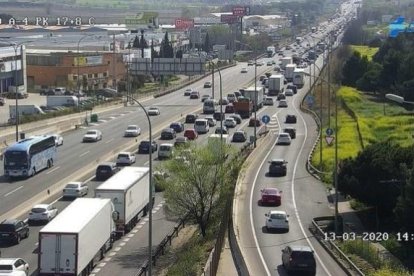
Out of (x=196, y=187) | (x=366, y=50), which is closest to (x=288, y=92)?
(x=366, y=50)

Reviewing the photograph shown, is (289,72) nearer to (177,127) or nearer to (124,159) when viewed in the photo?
(177,127)

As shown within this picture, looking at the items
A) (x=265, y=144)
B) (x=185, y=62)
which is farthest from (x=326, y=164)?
(x=185, y=62)

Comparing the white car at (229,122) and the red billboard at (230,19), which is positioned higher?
the red billboard at (230,19)

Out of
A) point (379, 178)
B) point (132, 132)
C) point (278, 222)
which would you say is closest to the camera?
point (278, 222)

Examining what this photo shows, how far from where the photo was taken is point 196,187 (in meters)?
33.3

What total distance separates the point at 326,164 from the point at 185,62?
47749 millimetres

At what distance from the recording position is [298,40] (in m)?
189

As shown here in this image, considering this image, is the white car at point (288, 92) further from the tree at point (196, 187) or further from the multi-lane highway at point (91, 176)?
the tree at point (196, 187)

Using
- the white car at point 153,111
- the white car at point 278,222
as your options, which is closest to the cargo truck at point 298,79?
the white car at point 153,111

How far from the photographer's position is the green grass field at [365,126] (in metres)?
50.9

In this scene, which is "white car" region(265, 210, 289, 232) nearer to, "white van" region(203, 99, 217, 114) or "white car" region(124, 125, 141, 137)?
"white car" region(124, 125, 141, 137)

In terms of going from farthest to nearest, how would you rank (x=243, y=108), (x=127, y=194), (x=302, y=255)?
1. (x=243, y=108)
2. (x=127, y=194)
3. (x=302, y=255)

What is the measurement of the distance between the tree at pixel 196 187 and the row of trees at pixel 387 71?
139 ft

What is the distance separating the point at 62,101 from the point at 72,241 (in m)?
53.3
